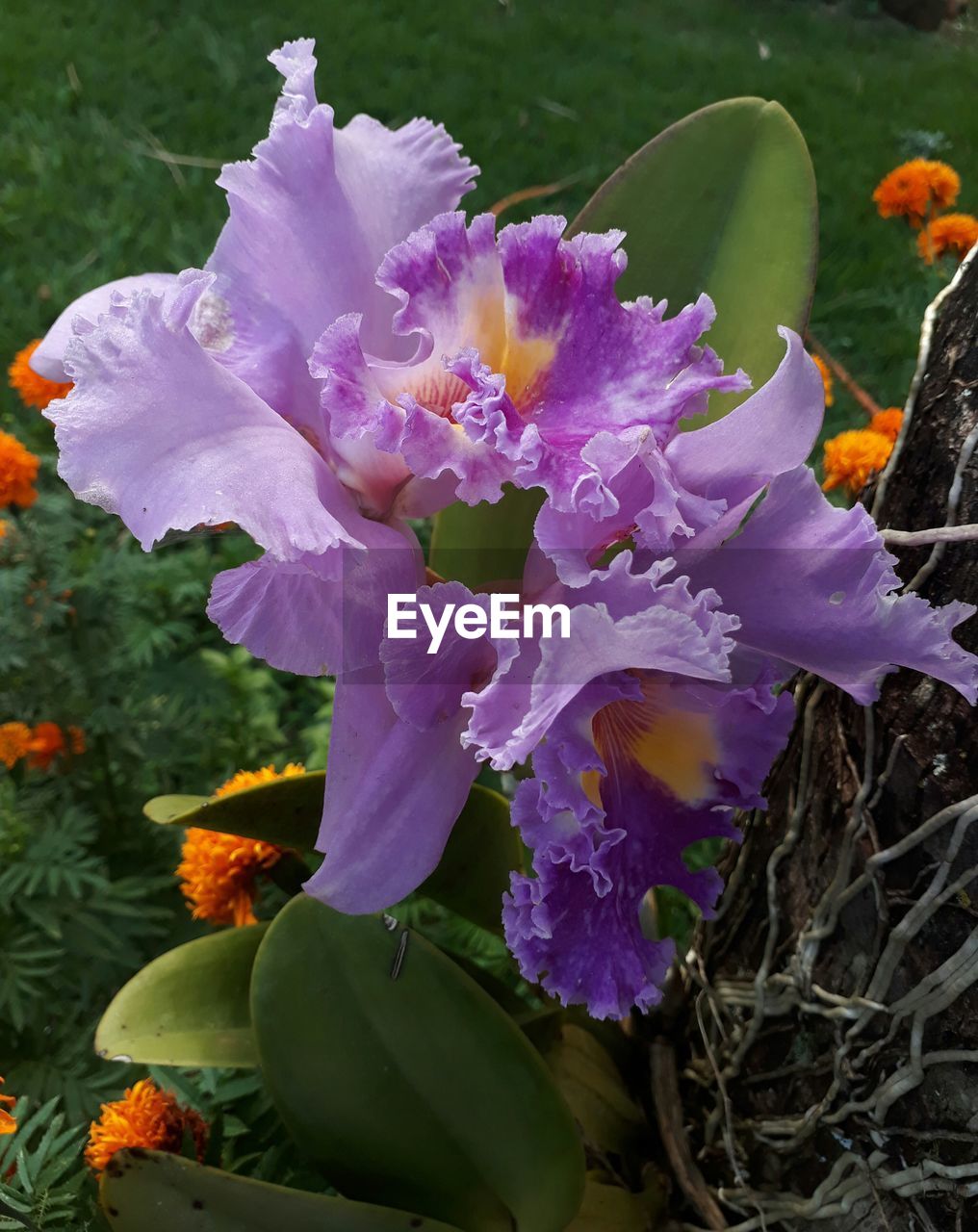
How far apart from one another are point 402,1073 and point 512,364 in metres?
0.43

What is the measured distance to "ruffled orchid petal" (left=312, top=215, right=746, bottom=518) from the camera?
52 cm

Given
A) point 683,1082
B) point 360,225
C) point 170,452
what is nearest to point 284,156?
point 360,225

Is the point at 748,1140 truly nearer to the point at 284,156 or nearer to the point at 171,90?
the point at 284,156

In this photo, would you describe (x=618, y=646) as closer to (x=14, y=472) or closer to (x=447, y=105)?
(x=14, y=472)

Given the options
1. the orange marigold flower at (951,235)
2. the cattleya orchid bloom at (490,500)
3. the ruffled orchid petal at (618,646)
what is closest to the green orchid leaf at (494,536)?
the cattleya orchid bloom at (490,500)

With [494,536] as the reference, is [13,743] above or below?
below

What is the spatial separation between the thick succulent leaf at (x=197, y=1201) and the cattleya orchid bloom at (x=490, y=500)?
0.19 m

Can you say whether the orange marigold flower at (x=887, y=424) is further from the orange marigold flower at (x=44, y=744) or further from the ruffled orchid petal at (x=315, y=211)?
the orange marigold flower at (x=44, y=744)

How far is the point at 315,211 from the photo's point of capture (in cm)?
59

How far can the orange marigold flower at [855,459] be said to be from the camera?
0.84m

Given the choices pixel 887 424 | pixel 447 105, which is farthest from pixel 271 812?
pixel 447 105

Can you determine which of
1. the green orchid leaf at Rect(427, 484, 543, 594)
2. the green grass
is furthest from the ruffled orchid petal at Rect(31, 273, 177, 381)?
the green grass

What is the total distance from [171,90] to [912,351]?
1726mm

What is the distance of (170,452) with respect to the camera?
477 mm
